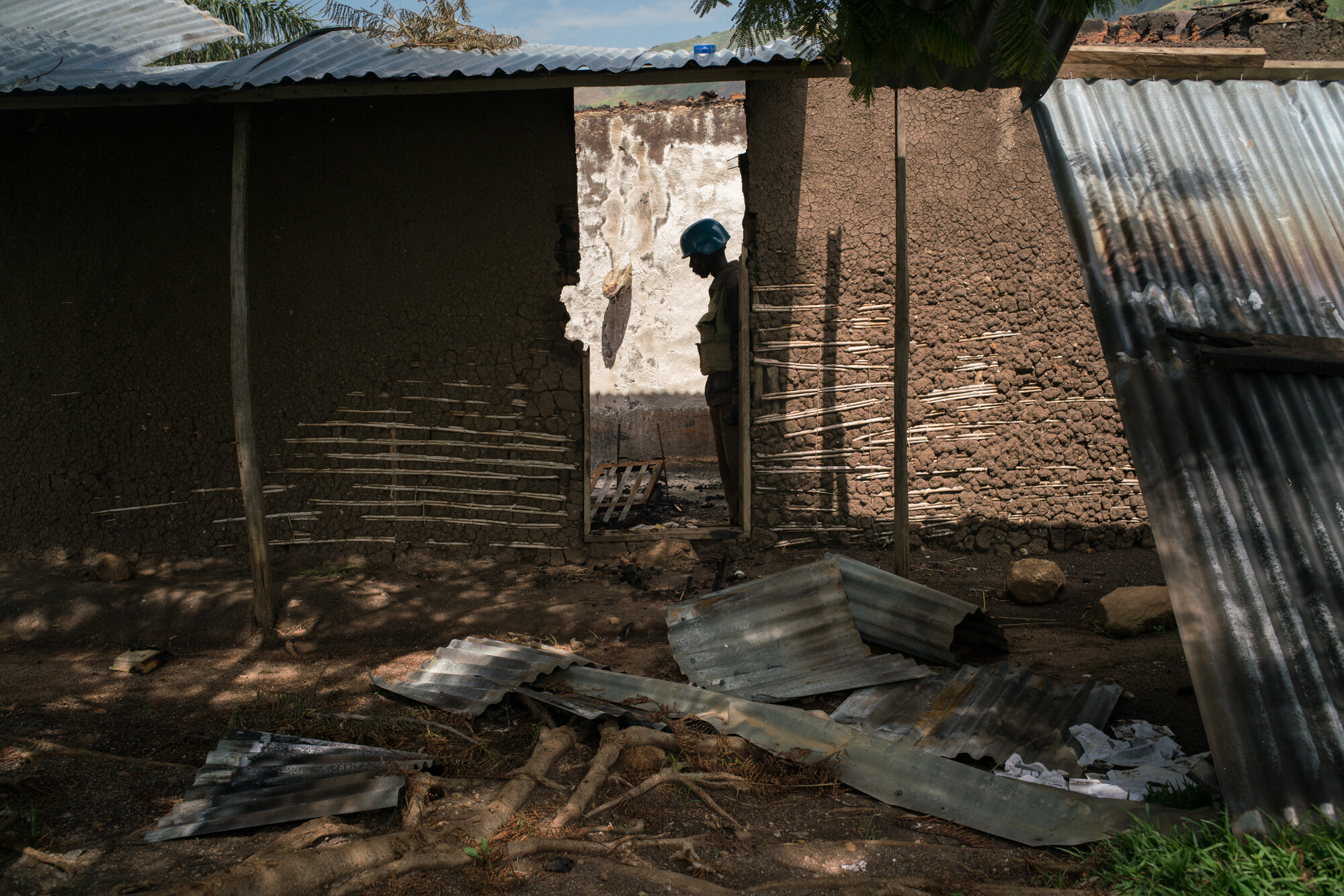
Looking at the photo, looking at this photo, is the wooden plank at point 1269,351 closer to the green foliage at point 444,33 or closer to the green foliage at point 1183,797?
the green foliage at point 1183,797

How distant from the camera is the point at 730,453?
677cm

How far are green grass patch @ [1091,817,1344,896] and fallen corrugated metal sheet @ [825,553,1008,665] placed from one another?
1705 millimetres

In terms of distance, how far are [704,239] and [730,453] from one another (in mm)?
1653

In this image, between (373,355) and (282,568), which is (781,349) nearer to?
(373,355)

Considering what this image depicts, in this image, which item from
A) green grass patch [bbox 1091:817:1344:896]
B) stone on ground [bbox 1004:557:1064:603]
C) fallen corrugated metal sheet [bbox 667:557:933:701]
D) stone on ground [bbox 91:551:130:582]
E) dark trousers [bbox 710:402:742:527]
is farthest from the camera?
dark trousers [bbox 710:402:742:527]

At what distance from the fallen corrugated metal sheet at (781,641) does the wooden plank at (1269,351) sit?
5.39ft

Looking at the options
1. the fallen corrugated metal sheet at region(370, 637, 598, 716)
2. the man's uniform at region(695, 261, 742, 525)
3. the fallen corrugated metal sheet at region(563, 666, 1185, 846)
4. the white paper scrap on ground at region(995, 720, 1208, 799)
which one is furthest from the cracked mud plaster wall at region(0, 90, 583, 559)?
the white paper scrap on ground at region(995, 720, 1208, 799)

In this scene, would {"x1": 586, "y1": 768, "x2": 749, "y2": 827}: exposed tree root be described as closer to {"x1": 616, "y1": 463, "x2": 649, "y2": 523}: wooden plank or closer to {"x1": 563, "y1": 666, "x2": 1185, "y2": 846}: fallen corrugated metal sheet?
{"x1": 563, "y1": 666, "x2": 1185, "y2": 846}: fallen corrugated metal sheet

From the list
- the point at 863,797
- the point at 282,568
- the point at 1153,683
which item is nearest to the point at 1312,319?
the point at 1153,683

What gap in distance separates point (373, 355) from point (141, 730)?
2.72 m

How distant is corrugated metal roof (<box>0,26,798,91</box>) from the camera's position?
442cm

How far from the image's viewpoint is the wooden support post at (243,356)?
15.6 feet

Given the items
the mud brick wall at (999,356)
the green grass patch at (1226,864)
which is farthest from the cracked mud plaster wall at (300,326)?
the green grass patch at (1226,864)

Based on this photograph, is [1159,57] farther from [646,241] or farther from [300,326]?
[646,241]
